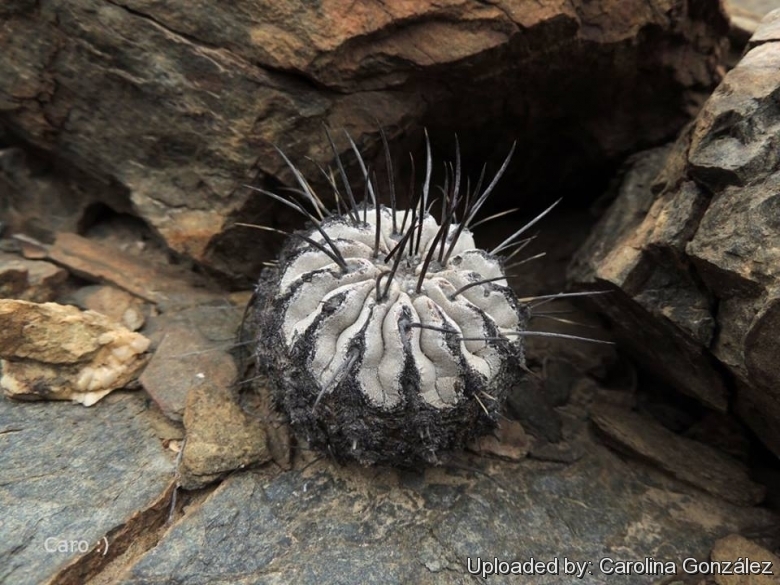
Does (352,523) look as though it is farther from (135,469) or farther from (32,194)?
(32,194)

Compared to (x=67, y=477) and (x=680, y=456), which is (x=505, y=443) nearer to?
(x=680, y=456)

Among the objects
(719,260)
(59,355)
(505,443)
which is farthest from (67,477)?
(719,260)

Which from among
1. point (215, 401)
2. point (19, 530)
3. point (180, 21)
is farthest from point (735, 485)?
point (180, 21)

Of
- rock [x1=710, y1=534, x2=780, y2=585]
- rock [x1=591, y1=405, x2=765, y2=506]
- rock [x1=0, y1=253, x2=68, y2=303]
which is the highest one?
rock [x1=591, y1=405, x2=765, y2=506]

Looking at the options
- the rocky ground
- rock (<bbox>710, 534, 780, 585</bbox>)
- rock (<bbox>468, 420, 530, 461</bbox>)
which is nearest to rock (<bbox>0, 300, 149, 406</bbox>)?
the rocky ground

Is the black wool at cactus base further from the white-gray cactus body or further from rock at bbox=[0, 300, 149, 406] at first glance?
rock at bbox=[0, 300, 149, 406]

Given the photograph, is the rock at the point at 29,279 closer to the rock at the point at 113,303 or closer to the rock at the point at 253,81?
the rock at the point at 113,303
